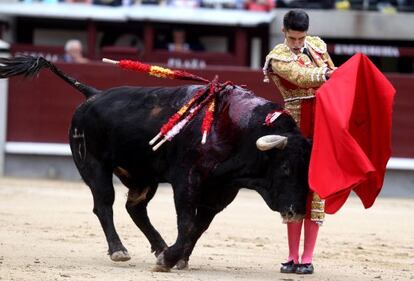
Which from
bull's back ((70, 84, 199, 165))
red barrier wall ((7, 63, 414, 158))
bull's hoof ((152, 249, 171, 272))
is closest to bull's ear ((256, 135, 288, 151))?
bull's back ((70, 84, 199, 165))

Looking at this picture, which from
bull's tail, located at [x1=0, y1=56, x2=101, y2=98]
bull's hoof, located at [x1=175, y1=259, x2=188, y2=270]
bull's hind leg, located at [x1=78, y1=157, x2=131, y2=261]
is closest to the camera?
bull's hoof, located at [x1=175, y1=259, x2=188, y2=270]

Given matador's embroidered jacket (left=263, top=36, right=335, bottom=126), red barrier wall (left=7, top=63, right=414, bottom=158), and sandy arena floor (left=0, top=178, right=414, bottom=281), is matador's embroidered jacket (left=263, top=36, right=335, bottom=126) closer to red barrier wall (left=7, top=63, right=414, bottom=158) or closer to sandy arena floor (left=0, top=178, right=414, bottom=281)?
sandy arena floor (left=0, top=178, right=414, bottom=281)

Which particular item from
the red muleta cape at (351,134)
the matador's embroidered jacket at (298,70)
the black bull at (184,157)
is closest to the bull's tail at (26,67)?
the black bull at (184,157)

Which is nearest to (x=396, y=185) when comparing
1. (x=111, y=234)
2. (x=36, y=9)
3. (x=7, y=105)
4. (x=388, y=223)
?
(x=388, y=223)

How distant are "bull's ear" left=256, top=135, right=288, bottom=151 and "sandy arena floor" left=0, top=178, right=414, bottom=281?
2.07 ft

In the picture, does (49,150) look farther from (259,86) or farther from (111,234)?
(111,234)

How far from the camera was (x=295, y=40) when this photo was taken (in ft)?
19.2

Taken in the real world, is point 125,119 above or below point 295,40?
below

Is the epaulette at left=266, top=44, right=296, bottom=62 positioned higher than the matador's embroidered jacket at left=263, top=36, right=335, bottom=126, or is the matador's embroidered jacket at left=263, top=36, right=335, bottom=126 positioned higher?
the epaulette at left=266, top=44, right=296, bottom=62

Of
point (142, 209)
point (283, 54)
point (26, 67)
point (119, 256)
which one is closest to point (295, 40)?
point (283, 54)

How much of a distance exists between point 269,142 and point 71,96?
7067mm

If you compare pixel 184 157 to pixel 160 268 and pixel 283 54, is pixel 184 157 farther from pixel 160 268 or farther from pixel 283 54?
pixel 283 54

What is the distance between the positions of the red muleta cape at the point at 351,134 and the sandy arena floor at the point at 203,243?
1.85 feet

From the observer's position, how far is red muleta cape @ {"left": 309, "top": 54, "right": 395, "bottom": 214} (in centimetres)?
538
